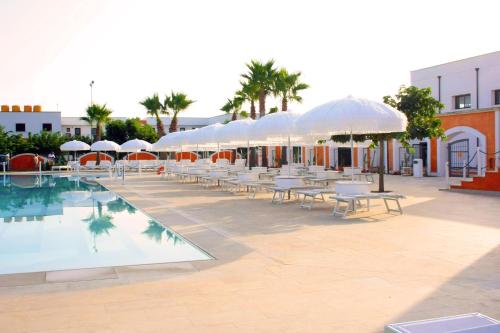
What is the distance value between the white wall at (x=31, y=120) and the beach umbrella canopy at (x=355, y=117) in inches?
2097

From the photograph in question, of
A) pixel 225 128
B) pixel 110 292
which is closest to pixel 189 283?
pixel 110 292

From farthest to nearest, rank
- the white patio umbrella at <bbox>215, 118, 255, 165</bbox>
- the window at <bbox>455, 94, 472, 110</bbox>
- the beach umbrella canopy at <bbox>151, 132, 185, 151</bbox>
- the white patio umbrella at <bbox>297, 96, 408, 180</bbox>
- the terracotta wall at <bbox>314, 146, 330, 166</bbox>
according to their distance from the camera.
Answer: the terracotta wall at <bbox>314, 146, 330, 166</bbox>, the window at <bbox>455, 94, 472, 110</bbox>, the beach umbrella canopy at <bbox>151, 132, 185, 151</bbox>, the white patio umbrella at <bbox>215, 118, 255, 165</bbox>, the white patio umbrella at <bbox>297, 96, 408, 180</bbox>

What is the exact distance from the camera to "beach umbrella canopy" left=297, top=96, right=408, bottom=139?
471 inches

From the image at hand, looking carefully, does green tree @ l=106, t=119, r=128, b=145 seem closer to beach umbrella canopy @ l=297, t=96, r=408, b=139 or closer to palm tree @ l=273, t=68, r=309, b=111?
palm tree @ l=273, t=68, r=309, b=111

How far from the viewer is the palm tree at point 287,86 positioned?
31875 mm

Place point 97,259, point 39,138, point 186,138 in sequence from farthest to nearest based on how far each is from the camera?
1. point 39,138
2. point 186,138
3. point 97,259

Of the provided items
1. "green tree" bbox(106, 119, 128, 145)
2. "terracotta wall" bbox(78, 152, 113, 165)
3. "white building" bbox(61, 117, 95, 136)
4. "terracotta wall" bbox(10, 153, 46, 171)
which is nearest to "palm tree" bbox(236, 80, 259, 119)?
"terracotta wall" bbox(78, 152, 113, 165)

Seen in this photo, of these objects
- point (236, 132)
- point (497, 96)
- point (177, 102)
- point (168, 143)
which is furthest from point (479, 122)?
point (177, 102)

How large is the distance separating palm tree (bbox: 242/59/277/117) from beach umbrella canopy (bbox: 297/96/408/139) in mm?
19781

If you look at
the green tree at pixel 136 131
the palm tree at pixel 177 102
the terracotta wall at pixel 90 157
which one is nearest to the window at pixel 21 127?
the green tree at pixel 136 131

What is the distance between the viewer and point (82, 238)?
33.1ft

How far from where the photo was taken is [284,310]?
491cm

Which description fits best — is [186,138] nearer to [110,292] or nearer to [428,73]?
[428,73]

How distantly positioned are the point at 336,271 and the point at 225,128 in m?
15.3
